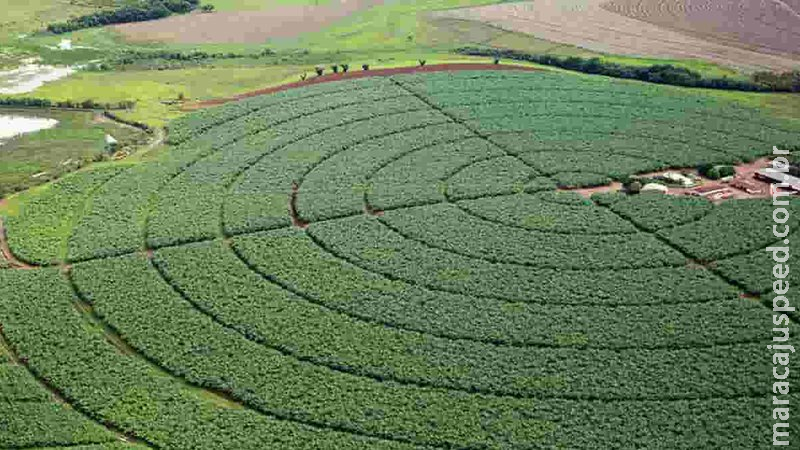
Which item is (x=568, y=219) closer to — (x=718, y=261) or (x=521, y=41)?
(x=718, y=261)

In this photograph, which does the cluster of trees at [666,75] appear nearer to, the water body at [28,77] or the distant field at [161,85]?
the distant field at [161,85]

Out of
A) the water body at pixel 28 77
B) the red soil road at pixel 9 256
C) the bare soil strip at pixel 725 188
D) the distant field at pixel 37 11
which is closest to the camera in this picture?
the red soil road at pixel 9 256

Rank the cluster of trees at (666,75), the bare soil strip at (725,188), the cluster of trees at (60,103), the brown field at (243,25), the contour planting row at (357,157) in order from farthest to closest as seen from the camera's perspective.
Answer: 1. the brown field at (243,25)
2. the cluster of trees at (666,75)
3. the cluster of trees at (60,103)
4. the bare soil strip at (725,188)
5. the contour planting row at (357,157)

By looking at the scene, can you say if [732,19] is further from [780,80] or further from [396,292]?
[396,292]

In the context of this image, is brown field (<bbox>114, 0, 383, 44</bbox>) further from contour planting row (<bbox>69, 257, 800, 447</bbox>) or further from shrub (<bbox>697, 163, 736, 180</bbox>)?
contour planting row (<bbox>69, 257, 800, 447</bbox>)

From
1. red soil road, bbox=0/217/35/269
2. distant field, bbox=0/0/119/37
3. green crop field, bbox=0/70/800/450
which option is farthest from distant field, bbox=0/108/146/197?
distant field, bbox=0/0/119/37

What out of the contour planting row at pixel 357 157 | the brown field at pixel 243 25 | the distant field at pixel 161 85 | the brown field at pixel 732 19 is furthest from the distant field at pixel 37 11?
the brown field at pixel 732 19
